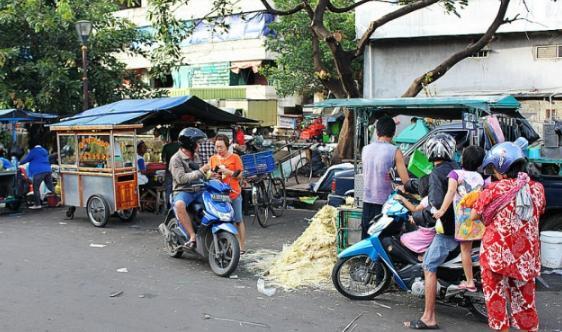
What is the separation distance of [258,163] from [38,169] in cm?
484

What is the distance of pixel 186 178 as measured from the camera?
7031 millimetres

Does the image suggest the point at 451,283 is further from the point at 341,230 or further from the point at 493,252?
the point at 341,230

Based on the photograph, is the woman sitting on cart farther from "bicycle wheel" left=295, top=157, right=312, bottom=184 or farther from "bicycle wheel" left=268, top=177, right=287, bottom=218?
"bicycle wheel" left=295, top=157, right=312, bottom=184

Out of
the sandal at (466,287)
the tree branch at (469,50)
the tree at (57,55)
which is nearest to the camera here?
the sandal at (466,287)

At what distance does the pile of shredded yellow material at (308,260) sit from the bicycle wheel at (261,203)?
2308 mm

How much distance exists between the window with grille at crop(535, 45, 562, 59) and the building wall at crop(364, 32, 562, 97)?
11cm

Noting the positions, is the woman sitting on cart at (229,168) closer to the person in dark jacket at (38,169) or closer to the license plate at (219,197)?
the license plate at (219,197)

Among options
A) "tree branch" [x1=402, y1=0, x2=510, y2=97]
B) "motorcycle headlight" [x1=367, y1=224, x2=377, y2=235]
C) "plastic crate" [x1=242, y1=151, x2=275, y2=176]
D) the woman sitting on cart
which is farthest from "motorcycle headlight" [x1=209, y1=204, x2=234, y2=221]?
"tree branch" [x1=402, y1=0, x2=510, y2=97]

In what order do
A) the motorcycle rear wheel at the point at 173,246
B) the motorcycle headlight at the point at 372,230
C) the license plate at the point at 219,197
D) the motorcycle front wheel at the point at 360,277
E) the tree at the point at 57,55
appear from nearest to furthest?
1. the motorcycle headlight at the point at 372,230
2. the motorcycle front wheel at the point at 360,277
3. the license plate at the point at 219,197
4. the motorcycle rear wheel at the point at 173,246
5. the tree at the point at 57,55

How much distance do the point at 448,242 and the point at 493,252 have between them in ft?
2.76

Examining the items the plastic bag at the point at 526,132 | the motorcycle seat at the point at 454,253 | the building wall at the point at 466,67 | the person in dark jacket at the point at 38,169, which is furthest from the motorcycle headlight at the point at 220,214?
the building wall at the point at 466,67

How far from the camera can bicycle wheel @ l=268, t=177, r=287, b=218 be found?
10844 millimetres

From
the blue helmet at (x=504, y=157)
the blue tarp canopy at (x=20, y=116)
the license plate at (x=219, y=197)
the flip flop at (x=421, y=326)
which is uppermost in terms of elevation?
the blue tarp canopy at (x=20, y=116)

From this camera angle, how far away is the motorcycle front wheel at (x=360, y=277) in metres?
5.72
